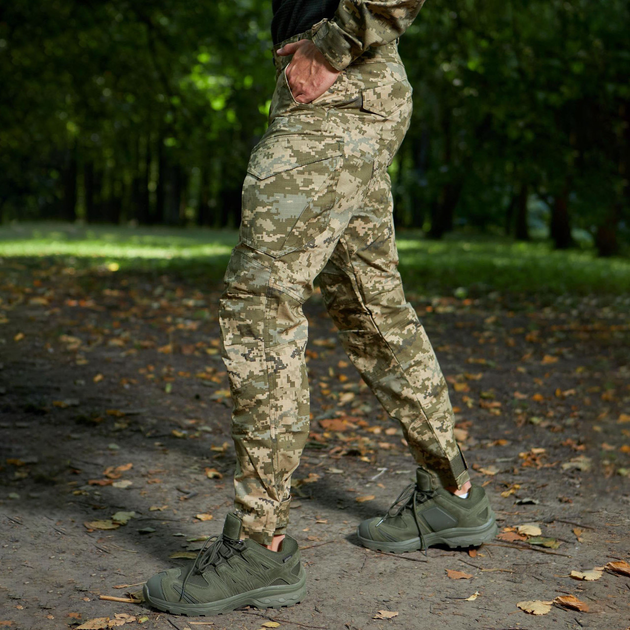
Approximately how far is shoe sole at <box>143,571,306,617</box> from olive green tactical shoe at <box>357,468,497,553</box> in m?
0.55

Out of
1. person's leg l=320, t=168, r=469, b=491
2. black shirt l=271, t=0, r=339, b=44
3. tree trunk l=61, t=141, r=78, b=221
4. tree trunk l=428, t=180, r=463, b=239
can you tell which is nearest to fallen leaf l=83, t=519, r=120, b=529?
person's leg l=320, t=168, r=469, b=491

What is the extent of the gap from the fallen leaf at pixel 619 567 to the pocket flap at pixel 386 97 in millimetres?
1813

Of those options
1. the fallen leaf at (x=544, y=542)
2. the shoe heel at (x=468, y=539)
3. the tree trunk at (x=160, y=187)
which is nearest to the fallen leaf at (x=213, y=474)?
the shoe heel at (x=468, y=539)

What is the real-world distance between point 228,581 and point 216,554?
0.31 feet

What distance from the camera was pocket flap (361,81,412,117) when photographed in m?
2.58

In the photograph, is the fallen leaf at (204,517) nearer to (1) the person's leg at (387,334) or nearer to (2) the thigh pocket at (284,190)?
(1) the person's leg at (387,334)

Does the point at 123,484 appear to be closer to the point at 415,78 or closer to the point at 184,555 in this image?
the point at 184,555

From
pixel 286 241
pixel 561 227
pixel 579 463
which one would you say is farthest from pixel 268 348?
pixel 561 227

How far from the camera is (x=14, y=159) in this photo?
2614 centimetres

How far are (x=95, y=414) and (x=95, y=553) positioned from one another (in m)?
2.00

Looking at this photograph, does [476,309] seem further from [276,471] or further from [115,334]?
[276,471]

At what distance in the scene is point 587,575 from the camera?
2.80 meters

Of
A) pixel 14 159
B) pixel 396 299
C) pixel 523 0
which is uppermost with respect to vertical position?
pixel 523 0

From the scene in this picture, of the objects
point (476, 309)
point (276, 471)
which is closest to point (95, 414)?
point (276, 471)
